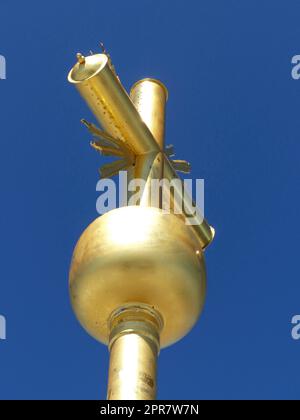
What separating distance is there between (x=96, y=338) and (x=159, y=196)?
1.46 m

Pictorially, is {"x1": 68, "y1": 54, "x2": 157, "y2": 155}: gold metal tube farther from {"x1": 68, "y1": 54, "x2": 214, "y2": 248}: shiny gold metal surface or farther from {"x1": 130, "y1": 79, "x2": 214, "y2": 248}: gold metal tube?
{"x1": 130, "y1": 79, "x2": 214, "y2": 248}: gold metal tube

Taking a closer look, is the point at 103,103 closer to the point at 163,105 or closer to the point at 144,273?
the point at 163,105

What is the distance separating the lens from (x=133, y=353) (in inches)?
227

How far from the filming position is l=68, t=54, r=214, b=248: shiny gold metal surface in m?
7.34

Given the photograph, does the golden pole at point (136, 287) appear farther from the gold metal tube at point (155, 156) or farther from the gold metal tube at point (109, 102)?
the gold metal tube at point (109, 102)

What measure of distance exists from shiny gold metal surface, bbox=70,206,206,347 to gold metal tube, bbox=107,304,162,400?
0.30ft

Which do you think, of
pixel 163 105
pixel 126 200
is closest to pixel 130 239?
pixel 126 200

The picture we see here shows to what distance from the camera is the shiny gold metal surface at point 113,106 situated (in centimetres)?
734

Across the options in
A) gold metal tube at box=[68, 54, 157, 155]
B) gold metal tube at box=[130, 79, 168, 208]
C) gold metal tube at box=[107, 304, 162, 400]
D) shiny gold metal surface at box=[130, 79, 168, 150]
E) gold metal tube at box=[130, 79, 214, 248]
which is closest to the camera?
gold metal tube at box=[107, 304, 162, 400]

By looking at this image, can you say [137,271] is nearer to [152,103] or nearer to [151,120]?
[151,120]

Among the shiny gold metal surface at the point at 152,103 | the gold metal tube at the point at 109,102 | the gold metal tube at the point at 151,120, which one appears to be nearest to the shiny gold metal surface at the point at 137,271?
the gold metal tube at the point at 151,120

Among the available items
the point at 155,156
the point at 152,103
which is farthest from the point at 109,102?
the point at 152,103

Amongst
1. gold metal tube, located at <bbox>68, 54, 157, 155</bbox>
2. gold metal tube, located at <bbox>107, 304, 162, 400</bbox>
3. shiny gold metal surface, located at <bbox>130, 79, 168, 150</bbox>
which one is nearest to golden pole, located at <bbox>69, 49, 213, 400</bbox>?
gold metal tube, located at <bbox>107, 304, 162, 400</bbox>

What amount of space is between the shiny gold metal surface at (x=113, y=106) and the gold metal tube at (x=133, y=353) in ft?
4.04
